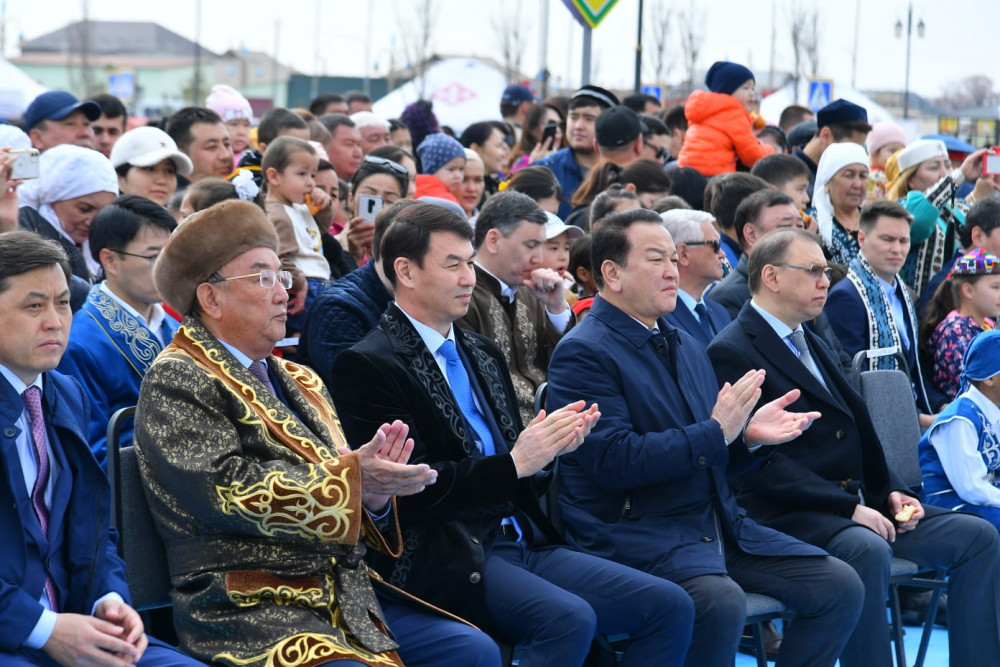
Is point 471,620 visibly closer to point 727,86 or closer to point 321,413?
point 321,413

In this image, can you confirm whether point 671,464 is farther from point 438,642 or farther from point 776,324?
point 776,324

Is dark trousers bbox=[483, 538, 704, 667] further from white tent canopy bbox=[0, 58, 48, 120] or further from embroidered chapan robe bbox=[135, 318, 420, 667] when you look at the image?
white tent canopy bbox=[0, 58, 48, 120]

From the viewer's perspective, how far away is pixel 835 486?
16.0ft

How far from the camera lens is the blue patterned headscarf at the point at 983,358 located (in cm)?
543

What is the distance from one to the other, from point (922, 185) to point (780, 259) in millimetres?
4129

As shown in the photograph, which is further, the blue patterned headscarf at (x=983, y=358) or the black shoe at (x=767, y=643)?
the black shoe at (x=767, y=643)

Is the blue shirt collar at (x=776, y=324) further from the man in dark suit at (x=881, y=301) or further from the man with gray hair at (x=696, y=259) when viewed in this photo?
the man in dark suit at (x=881, y=301)

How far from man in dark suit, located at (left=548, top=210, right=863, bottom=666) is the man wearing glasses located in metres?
1.47

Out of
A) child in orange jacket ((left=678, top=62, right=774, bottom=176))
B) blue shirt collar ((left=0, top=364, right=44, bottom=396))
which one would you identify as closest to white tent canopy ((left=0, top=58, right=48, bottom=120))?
child in orange jacket ((left=678, top=62, right=774, bottom=176))

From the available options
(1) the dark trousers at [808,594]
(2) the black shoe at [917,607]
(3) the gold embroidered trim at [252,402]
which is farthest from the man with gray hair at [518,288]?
(2) the black shoe at [917,607]

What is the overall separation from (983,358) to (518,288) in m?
2.07

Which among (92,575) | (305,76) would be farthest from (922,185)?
(305,76)

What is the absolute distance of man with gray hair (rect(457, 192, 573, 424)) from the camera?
17.6ft

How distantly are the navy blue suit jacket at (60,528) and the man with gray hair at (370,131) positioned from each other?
6394 millimetres
